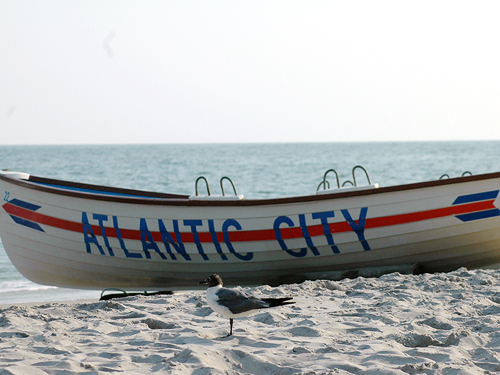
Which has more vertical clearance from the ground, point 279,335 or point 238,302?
point 238,302

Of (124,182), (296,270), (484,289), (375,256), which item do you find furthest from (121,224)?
(124,182)

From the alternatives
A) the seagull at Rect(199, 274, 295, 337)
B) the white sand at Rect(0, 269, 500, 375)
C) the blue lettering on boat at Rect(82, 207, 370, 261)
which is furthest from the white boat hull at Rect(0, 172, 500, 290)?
the seagull at Rect(199, 274, 295, 337)

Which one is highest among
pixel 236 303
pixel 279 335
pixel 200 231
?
pixel 200 231

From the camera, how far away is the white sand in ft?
9.23

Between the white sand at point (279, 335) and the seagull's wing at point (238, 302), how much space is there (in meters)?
0.19

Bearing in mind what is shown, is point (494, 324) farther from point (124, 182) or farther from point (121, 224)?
point (124, 182)

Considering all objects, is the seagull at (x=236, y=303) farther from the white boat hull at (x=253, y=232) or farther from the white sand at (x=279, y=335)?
the white boat hull at (x=253, y=232)

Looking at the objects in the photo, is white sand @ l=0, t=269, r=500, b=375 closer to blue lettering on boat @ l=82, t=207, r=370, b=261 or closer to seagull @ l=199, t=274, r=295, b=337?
seagull @ l=199, t=274, r=295, b=337

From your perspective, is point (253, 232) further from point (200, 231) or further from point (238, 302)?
point (238, 302)

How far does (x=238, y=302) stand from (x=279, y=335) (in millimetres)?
345

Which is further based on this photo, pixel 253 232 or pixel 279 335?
pixel 253 232

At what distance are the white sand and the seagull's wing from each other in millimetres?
189

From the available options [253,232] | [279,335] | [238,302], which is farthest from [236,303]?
[253,232]

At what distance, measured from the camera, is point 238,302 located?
3334mm
